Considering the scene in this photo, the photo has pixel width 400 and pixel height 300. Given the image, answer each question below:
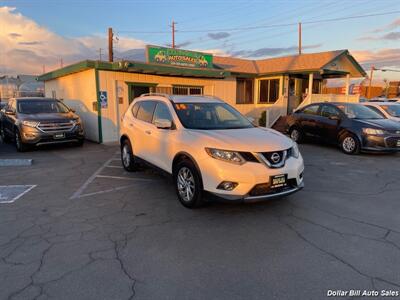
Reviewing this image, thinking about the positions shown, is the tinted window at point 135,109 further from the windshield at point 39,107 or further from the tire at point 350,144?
the tire at point 350,144

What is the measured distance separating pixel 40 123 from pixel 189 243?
25.6 ft

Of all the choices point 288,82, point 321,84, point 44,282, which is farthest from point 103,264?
point 321,84

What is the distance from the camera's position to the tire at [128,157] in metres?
6.77

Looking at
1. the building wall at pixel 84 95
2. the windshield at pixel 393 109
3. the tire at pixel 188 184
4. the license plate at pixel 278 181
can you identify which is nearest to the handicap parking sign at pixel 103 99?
the building wall at pixel 84 95

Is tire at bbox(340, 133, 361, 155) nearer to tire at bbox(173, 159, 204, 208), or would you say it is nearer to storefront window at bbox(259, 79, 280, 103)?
tire at bbox(173, 159, 204, 208)

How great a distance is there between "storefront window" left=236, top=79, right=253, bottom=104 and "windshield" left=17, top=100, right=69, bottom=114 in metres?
10.2

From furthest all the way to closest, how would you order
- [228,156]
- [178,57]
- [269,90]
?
[269,90] < [178,57] < [228,156]

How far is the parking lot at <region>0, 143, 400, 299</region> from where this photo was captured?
2.73 metres

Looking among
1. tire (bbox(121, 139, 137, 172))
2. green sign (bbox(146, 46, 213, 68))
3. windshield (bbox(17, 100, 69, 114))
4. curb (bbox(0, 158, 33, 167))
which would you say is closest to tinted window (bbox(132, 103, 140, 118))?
tire (bbox(121, 139, 137, 172))

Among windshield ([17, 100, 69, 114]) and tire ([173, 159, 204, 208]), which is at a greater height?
windshield ([17, 100, 69, 114])

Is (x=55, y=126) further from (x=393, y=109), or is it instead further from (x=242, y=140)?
(x=393, y=109)

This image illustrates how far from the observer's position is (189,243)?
355cm

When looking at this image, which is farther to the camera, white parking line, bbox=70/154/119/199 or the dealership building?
the dealership building

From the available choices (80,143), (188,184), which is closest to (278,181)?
(188,184)
